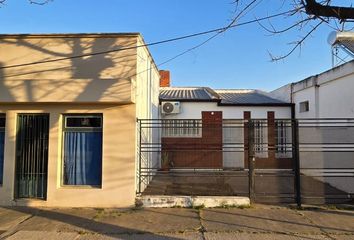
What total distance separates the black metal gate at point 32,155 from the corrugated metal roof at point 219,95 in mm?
9620

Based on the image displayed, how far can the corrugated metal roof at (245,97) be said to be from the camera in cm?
2061

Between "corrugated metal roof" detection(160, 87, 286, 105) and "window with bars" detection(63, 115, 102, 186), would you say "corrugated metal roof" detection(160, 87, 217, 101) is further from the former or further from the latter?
"window with bars" detection(63, 115, 102, 186)

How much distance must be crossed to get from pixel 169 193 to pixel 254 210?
2.71 meters

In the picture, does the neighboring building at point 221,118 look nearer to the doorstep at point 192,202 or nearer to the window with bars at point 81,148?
the doorstep at point 192,202

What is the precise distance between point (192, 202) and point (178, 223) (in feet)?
5.52

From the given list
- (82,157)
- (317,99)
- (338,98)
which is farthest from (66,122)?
(317,99)

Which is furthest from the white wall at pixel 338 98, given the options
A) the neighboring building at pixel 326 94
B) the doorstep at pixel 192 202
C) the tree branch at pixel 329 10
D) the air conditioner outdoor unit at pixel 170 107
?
the tree branch at pixel 329 10

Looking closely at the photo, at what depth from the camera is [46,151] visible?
10.6m

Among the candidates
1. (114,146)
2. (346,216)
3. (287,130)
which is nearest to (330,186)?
(346,216)

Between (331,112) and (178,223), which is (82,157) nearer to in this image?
(178,223)

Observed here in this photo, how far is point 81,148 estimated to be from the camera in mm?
10570

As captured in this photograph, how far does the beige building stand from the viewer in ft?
33.3

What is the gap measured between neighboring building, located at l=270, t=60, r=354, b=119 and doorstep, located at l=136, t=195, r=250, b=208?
5.82 metres

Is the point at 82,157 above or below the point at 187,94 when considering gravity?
below
